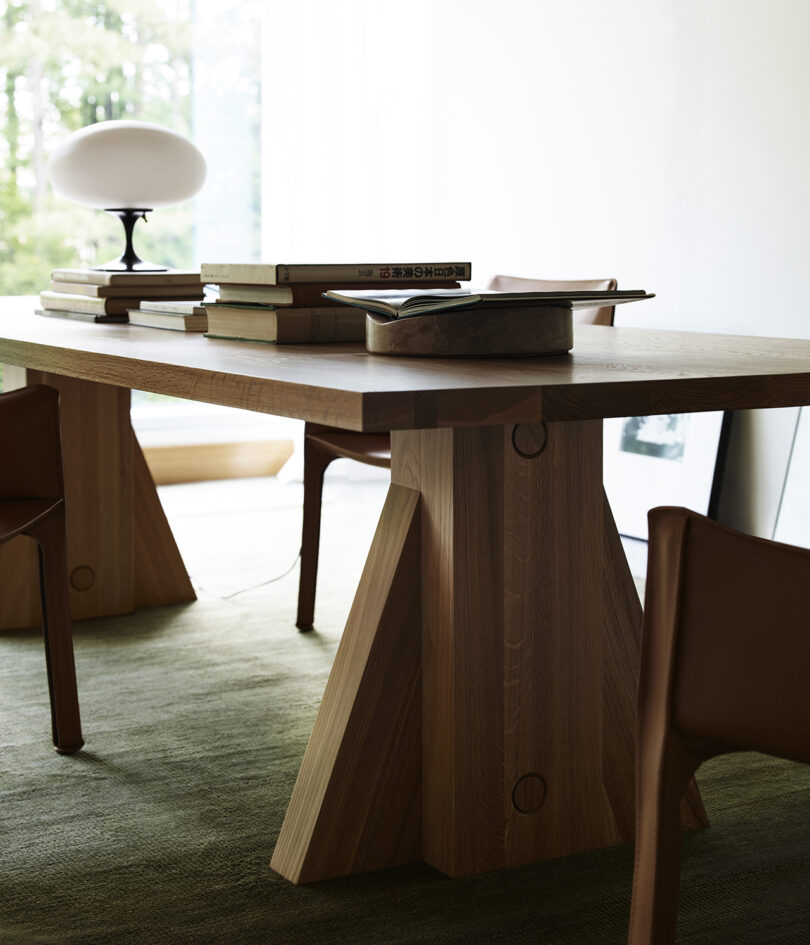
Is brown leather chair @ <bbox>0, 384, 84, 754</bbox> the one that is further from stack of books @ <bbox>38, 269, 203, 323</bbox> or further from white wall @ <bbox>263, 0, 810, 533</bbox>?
white wall @ <bbox>263, 0, 810, 533</bbox>

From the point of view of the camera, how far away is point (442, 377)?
1289 mm

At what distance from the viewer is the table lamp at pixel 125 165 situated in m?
2.41

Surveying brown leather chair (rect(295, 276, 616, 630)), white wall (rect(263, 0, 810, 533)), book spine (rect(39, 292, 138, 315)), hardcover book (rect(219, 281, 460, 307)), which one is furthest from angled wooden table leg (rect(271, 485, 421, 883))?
white wall (rect(263, 0, 810, 533))

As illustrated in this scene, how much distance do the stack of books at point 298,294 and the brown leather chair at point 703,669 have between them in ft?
2.87

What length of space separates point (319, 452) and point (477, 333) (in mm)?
1036

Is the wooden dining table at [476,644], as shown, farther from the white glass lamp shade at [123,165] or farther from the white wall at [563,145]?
the white wall at [563,145]

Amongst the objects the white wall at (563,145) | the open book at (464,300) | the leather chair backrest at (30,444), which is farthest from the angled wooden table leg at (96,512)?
the white wall at (563,145)

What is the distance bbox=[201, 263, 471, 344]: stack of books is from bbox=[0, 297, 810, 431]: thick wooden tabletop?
1.5 inches

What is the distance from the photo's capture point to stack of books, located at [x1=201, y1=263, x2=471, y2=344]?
1759 millimetres

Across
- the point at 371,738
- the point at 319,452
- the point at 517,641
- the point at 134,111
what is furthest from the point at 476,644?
the point at 134,111

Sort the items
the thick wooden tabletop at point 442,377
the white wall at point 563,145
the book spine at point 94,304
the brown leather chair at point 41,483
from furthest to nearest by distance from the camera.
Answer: the white wall at point 563,145 < the book spine at point 94,304 < the brown leather chair at point 41,483 < the thick wooden tabletop at point 442,377

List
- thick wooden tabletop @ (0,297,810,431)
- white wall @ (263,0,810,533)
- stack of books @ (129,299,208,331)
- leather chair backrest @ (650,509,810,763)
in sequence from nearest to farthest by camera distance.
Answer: leather chair backrest @ (650,509,810,763) < thick wooden tabletop @ (0,297,810,431) < stack of books @ (129,299,208,331) < white wall @ (263,0,810,533)

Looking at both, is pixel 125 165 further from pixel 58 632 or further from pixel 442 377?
pixel 442 377

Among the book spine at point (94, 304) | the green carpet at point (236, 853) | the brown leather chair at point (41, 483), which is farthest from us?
the book spine at point (94, 304)
